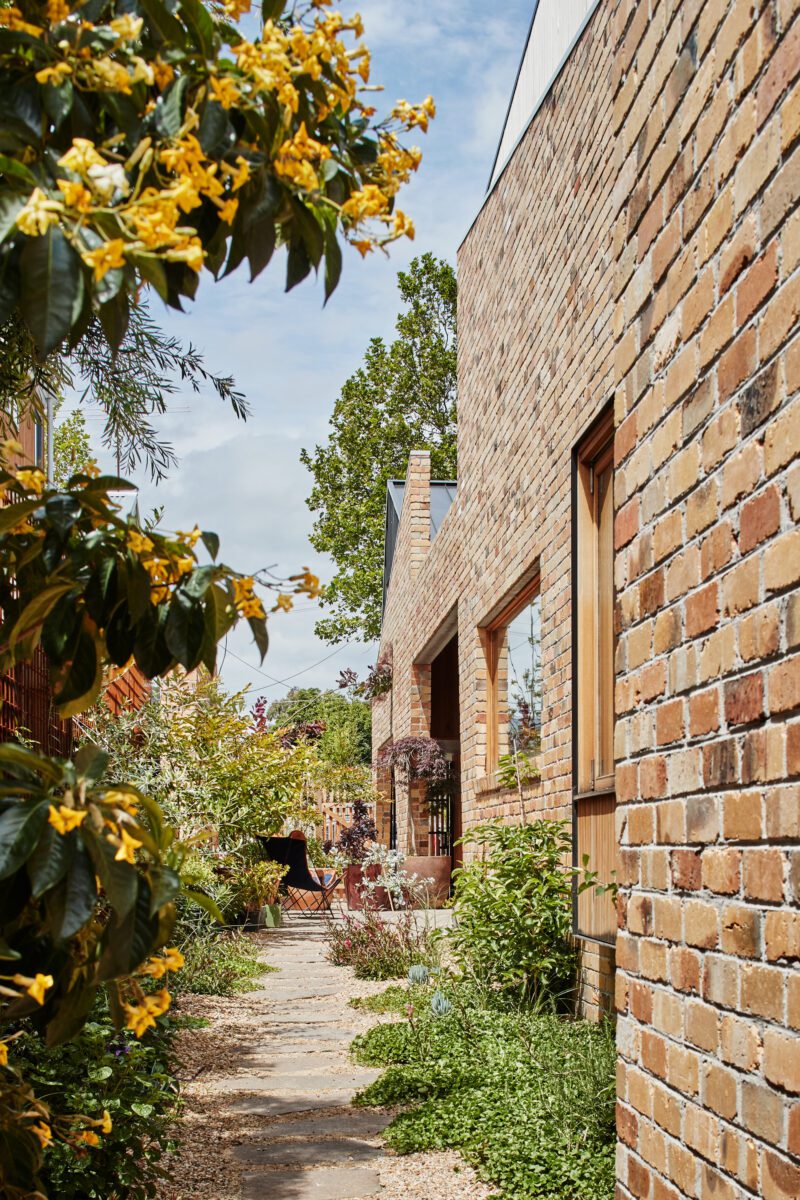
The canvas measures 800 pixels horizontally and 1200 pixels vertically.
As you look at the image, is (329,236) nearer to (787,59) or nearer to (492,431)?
(787,59)

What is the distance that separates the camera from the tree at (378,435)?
26.7 meters

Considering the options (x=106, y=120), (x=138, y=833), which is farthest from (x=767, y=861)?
(x=106, y=120)

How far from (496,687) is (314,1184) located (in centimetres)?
553

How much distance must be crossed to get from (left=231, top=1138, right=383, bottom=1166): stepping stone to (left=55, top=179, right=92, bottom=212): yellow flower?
3917 millimetres

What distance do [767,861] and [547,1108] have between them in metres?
2.82

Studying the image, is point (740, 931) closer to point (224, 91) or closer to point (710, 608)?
point (710, 608)

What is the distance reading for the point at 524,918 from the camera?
568 centimetres

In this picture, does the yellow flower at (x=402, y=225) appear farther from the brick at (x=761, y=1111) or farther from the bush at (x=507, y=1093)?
the bush at (x=507, y=1093)

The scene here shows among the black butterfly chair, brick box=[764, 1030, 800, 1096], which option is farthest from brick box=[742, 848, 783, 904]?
the black butterfly chair

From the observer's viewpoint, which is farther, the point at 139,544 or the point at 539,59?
the point at 539,59

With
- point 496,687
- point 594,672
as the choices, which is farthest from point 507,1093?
point 496,687

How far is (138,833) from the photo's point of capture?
1.24 metres

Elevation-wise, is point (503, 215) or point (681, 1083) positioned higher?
point (503, 215)

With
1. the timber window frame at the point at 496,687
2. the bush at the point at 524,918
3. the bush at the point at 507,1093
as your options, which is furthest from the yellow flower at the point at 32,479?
the timber window frame at the point at 496,687
